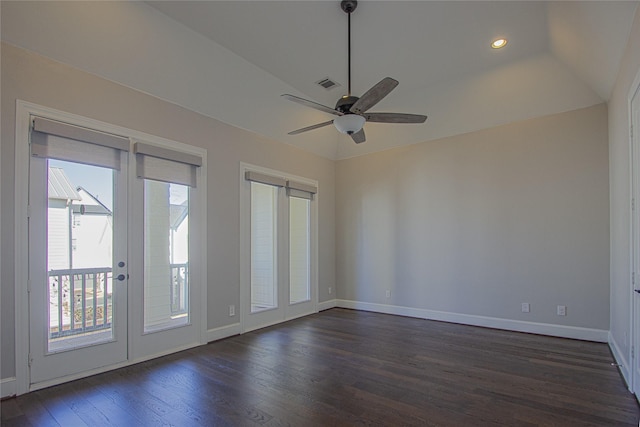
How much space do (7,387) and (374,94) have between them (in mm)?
3823

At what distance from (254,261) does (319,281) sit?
1.59 m

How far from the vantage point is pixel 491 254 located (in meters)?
4.89

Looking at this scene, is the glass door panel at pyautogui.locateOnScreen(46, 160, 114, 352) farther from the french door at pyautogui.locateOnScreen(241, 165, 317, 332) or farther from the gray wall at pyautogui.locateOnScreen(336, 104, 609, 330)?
the gray wall at pyautogui.locateOnScreen(336, 104, 609, 330)

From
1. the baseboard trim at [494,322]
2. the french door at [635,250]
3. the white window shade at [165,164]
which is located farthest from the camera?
the baseboard trim at [494,322]

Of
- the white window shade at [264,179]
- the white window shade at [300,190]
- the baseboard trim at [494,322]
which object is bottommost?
the baseboard trim at [494,322]

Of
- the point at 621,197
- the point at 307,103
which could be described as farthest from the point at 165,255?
the point at 621,197

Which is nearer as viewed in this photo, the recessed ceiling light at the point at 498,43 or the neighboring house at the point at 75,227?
the neighboring house at the point at 75,227

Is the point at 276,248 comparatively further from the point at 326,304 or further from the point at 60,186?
the point at 60,186

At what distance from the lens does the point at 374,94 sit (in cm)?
285

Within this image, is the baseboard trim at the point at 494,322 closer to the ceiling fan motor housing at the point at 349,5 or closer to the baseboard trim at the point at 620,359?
the baseboard trim at the point at 620,359

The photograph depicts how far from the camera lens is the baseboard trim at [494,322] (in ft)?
13.7

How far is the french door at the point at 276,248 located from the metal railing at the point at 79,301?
5.67ft

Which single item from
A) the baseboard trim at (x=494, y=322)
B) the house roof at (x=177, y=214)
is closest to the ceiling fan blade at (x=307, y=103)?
the house roof at (x=177, y=214)

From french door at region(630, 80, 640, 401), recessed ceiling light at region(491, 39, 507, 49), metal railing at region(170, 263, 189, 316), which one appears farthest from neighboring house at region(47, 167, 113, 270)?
french door at region(630, 80, 640, 401)
